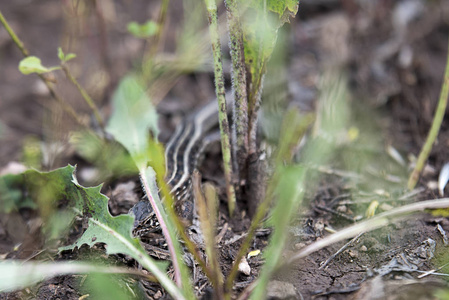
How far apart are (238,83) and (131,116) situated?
798 millimetres

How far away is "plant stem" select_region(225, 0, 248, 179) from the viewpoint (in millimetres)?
1668

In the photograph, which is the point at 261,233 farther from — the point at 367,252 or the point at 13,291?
the point at 13,291

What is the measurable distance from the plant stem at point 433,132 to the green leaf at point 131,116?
1.37 meters

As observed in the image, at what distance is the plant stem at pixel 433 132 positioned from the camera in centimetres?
197

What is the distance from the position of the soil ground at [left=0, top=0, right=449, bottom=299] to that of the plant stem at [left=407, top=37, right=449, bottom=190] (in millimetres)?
82

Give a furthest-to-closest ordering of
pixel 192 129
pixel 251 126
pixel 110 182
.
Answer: pixel 192 129, pixel 110 182, pixel 251 126

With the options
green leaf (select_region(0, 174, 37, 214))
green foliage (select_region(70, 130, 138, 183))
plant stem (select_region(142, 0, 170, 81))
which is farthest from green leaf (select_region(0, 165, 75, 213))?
plant stem (select_region(142, 0, 170, 81))

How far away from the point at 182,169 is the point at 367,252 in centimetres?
124

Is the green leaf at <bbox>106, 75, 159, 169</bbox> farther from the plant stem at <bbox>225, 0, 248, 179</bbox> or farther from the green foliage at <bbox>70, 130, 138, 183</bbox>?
the plant stem at <bbox>225, 0, 248, 179</bbox>

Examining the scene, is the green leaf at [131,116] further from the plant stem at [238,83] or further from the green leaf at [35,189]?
the plant stem at [238,83]

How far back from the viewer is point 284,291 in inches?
58.7

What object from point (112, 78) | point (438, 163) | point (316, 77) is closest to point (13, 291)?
point (112, 78)

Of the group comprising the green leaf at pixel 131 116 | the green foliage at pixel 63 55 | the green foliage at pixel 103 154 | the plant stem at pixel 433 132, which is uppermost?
the green foliage at pixel 63 55

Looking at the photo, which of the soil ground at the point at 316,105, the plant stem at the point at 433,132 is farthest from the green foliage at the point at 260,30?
the plant stem at the point at 433,132
